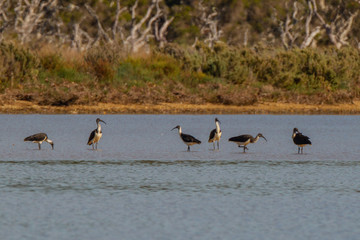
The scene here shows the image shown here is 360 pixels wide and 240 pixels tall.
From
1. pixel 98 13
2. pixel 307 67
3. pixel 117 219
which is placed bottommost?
pixel 117 219

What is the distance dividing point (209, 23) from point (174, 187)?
75.7 m

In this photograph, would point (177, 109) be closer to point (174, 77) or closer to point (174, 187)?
point (174, 77)

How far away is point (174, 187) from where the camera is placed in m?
15.4

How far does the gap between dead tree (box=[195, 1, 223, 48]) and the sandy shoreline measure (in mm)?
49481

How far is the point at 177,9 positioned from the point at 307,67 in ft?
149

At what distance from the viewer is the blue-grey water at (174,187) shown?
11.3 metres

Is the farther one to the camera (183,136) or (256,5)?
(256,5)

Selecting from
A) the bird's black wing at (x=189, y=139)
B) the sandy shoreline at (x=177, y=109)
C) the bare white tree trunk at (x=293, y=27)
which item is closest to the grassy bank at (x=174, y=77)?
the sandy shoreline at (x=177, y=109)

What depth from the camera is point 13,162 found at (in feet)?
62.8

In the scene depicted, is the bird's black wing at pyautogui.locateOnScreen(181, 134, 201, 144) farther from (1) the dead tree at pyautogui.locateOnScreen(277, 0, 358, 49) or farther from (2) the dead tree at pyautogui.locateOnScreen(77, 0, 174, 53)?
(1) the dead tree at pyautogui.locateOnScreen(277, 0, 358, 49)

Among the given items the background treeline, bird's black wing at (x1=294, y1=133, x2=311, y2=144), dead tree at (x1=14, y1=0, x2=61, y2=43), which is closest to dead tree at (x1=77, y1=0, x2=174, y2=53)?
dead tree at (x1=14, y1=0, x2=61, y2=43)

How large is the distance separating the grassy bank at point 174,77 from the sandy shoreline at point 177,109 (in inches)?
17.4

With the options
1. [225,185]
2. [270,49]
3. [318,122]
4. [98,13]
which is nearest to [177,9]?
[98,13]

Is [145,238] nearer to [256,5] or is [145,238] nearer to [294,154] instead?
[294,154]
